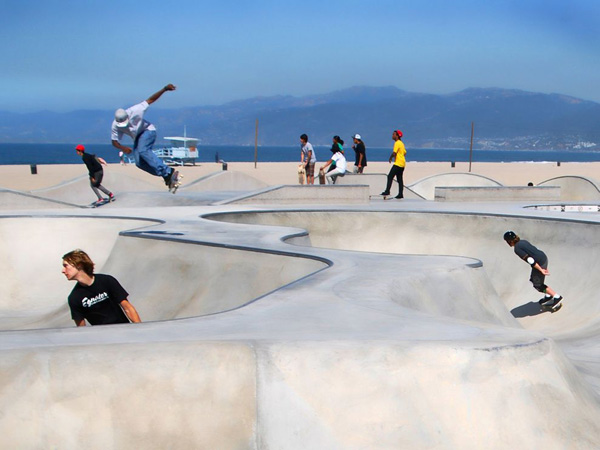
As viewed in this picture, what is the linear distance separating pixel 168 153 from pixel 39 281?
76142 mm

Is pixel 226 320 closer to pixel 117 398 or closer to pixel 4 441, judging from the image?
pixel 117 398

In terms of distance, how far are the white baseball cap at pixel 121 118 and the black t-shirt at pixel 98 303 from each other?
5542mm

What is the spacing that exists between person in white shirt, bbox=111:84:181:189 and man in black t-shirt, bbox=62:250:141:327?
521cm

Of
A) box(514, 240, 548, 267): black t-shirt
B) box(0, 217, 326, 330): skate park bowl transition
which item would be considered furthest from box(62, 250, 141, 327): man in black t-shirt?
box(514, 240, 548, 267): black t-shirt

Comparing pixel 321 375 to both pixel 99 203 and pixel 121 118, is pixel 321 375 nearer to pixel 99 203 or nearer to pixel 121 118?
pixel 121 118

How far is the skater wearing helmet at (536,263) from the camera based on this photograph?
434 inches

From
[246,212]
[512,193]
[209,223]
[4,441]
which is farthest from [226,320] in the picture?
[512,193]

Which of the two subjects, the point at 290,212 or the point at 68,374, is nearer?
the point at 68,374

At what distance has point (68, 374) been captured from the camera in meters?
4.48

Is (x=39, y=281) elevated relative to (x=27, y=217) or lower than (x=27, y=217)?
lower

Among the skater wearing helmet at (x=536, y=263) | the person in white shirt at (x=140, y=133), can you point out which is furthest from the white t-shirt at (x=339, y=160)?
the skater wearing helmet at (x=536, y=263)

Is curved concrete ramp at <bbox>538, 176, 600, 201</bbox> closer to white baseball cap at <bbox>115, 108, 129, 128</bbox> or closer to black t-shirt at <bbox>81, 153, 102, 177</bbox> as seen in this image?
black t-shirt at <bbox>81, 153, 102, 177</bbox>

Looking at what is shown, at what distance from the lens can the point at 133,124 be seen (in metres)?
11.6

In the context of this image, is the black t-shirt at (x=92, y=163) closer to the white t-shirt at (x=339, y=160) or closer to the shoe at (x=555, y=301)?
the white t-shirt at (x=339, y=160)
